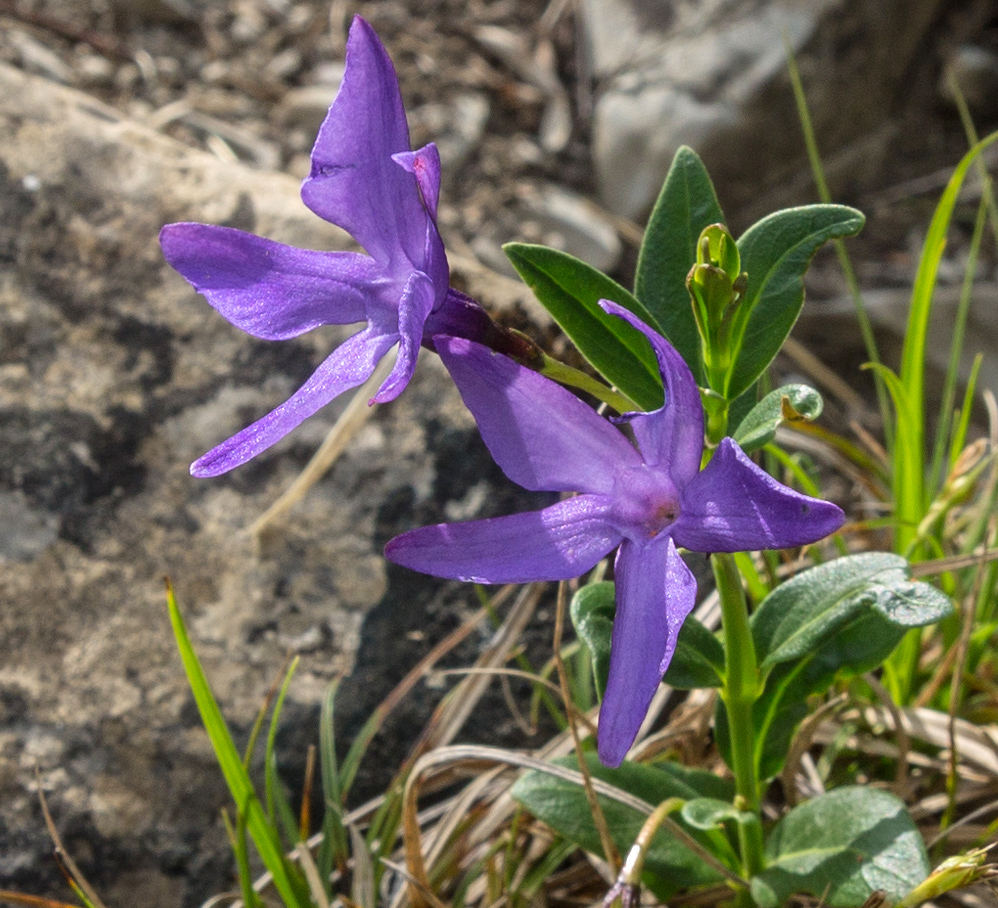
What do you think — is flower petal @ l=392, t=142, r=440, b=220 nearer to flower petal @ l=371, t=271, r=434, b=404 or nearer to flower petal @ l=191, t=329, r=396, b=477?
flower petal @ l=371, t=271, r=434, b=404

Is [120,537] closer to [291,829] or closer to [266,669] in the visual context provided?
[266,669]

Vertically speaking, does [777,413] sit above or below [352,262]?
below

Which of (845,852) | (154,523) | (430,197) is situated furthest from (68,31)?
(845,852)

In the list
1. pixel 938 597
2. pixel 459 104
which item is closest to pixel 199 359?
pixel 938 597

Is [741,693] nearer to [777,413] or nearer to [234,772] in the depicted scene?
[777,413]

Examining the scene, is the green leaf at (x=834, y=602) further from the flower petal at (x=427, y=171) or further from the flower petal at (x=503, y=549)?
the flower petal at (x=427, y=171)

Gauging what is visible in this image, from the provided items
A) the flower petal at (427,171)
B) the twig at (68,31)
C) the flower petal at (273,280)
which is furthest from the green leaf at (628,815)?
the twig at (68,31)

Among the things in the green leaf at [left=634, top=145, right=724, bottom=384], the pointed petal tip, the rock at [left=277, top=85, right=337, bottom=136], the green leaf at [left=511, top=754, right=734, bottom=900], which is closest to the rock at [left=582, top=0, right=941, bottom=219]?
the rock at [left=277, top=85, right=337, bottom=136]
